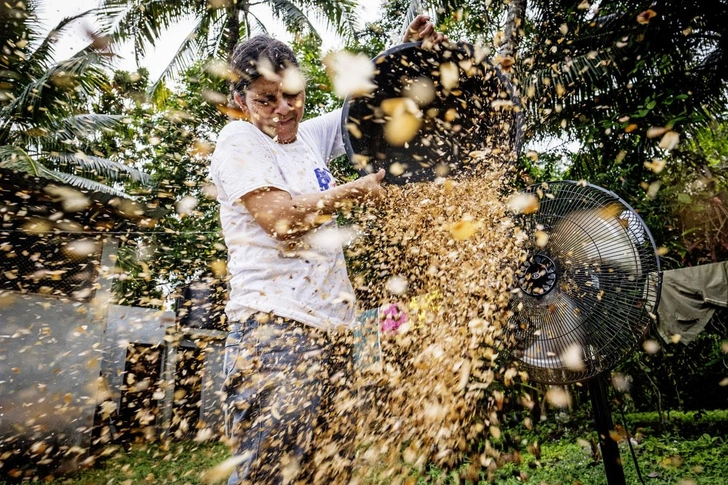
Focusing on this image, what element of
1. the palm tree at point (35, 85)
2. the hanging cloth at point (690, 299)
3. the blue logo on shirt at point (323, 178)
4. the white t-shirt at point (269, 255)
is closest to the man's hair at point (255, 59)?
the white t-shirt at point (269, 255)

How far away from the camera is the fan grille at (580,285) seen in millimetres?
2072

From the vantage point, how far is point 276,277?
5.46 ft

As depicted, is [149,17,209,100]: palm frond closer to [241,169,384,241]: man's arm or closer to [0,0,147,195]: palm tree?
[0,0,147,195]: palm tree

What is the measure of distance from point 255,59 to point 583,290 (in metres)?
1.77

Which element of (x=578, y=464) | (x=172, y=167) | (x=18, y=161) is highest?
(x=172, y=167)

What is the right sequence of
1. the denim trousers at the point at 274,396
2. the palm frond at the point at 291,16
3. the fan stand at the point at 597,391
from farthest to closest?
the palm frond at the point at 291,16 → the fan stand at the point at 597,391 → the denim trousers at the point at 274,396

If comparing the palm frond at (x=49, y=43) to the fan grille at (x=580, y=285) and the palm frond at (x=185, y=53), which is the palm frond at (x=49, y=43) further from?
the fan grille at (x=580, y=285)

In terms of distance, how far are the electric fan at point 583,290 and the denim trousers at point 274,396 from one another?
1253 mm

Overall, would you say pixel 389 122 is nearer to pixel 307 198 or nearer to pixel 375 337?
pixel 307 198

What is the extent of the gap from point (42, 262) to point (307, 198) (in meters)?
6.79

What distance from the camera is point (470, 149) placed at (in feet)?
7.79

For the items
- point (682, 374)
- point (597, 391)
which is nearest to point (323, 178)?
point (597, 391)

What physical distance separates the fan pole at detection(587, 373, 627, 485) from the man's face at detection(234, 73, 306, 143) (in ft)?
6.43

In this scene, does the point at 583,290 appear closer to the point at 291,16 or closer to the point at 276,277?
the point at 276,277
